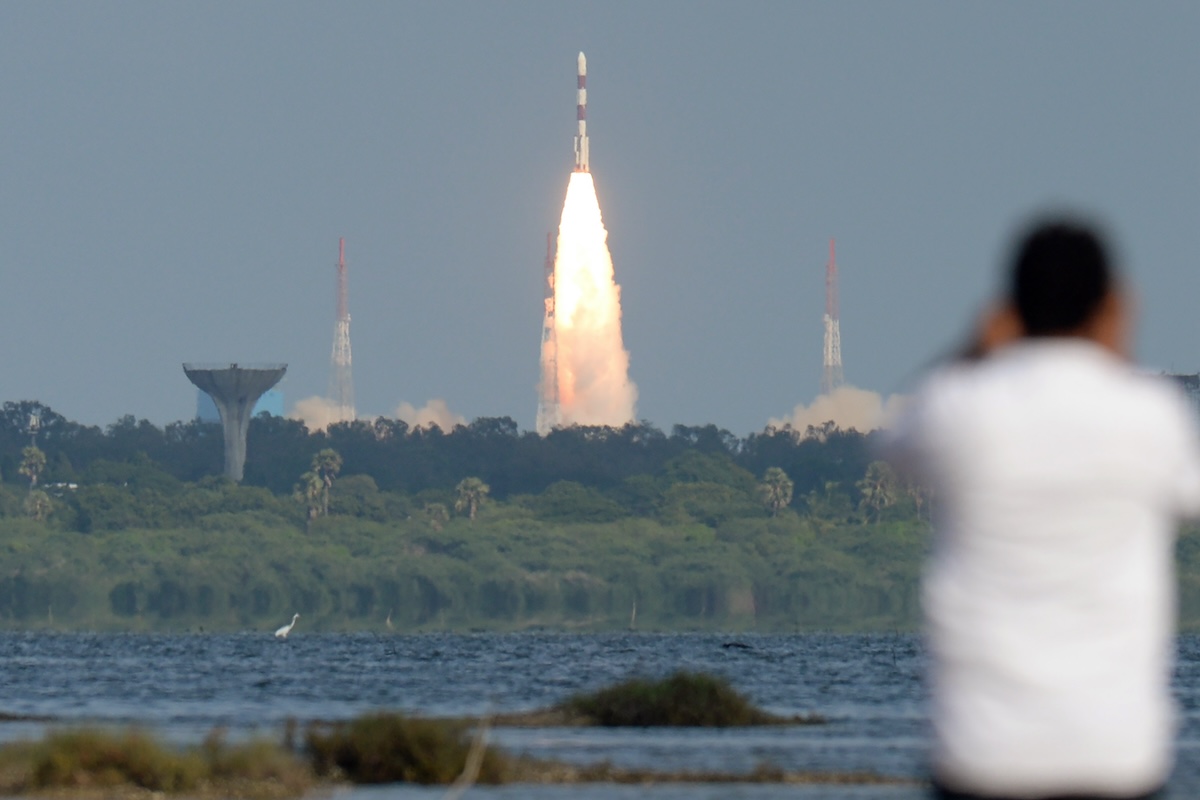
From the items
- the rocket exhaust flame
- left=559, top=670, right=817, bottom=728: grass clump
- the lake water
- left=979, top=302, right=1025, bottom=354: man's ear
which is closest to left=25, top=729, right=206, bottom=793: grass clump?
the lake water

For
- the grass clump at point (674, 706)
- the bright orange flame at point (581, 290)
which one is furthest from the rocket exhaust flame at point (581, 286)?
the grass clump at point (674, 706)

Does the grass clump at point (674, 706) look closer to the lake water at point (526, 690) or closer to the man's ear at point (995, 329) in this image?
the lake water at point (526, 690)

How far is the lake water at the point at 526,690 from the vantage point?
4322cm

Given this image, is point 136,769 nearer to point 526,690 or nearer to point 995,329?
point 995,329

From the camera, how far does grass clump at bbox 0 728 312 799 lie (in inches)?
1272

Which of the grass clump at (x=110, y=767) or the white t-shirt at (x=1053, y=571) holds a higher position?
the white t-shirt at (x=1053, y=571)

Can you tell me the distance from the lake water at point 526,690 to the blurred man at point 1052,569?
27150mm

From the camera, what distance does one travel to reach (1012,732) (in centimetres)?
676

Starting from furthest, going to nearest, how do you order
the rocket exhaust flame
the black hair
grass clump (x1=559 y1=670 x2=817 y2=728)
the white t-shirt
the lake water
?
the rocket exhaust flame < grass clump (x1=559 y1=670 x2=817 y2=728) < the lake water < the black hair < the white t-shirt

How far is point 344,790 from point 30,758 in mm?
4502

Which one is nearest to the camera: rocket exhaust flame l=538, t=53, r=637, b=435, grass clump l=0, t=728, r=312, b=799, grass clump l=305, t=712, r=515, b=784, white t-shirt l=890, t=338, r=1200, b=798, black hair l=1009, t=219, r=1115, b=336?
white t-shirt l=890, t=338, r=1200, b=798

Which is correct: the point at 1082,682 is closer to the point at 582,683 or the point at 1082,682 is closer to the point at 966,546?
the point at 966,546

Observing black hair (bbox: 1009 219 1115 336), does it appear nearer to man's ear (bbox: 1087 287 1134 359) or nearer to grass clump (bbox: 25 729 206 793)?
man's ear (bbox: 1087 287 1134 359)

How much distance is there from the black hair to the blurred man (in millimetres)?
60
